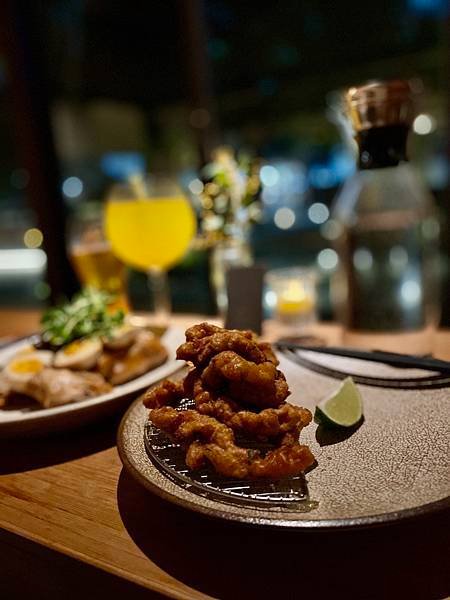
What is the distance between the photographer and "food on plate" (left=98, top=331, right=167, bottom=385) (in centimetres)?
147

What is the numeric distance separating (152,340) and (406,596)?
99cm

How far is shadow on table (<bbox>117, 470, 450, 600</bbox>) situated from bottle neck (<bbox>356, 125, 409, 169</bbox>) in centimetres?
98

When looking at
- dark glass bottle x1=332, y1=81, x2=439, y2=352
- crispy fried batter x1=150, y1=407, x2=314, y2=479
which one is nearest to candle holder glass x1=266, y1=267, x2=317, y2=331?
dark glass bottle x1=332, y1=81, x2=439, y2=352

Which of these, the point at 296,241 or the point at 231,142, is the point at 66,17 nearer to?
the point at 231,142

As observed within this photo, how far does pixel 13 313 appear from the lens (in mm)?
3236

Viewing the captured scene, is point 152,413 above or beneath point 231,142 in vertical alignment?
beneath

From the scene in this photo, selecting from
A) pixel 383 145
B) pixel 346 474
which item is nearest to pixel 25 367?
pixel 346 474

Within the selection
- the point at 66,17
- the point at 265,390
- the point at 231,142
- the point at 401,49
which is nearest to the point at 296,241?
the point at 231,142

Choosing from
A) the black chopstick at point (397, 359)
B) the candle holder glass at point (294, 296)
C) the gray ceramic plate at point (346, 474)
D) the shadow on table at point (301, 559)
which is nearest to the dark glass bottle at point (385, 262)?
the candle holder glass at point (294, 296)

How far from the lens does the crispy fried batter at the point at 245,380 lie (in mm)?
966

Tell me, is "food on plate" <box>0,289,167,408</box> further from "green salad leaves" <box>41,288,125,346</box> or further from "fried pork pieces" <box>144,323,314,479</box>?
"fried pork pieces" <box>144,323,314,479</box>

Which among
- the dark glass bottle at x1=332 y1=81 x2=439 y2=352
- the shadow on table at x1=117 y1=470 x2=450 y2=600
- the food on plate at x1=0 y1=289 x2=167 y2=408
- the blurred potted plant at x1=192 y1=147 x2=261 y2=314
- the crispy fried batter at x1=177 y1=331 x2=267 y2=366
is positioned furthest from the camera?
the blurred potted plant at x1=192 y1=147 x2=261 y2=314

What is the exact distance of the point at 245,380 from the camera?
967 millimetres

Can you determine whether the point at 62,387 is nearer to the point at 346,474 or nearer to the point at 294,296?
the point at 346,474
